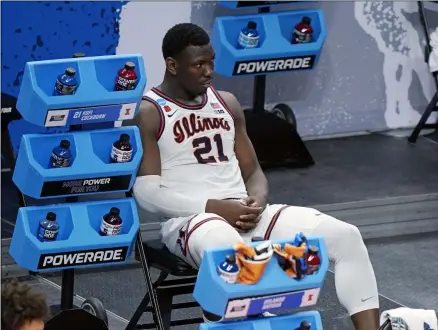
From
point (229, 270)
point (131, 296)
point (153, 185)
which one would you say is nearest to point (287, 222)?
point (153, 185)

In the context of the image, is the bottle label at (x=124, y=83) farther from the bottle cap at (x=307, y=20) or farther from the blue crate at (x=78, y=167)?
the bottle cap at (x=307, y=20)

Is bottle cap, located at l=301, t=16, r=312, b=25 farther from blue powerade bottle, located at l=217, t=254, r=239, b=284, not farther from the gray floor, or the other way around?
blue powerade bottle, located at l=217, t=254, r=239, b=284

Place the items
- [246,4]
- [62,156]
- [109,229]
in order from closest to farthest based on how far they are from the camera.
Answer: [62,156] → [109,229] → [246,4]

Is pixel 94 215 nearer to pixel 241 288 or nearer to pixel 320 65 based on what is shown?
pixel 241 288

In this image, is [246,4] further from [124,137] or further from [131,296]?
[124,137]

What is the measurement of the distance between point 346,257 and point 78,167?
3.54 feet

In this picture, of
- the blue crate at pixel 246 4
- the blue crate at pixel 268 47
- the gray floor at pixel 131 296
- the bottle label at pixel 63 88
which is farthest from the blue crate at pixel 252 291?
the blue crate at pixel 246 4

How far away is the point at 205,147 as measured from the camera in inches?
203

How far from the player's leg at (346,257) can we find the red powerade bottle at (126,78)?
2.57 ft

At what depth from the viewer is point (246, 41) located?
A: 22.9 ft

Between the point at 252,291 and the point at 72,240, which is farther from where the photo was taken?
the point at 72,240

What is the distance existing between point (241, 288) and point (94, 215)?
109 centimetres

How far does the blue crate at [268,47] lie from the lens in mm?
6969

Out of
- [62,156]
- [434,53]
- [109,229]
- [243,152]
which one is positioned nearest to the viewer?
[62,156]
